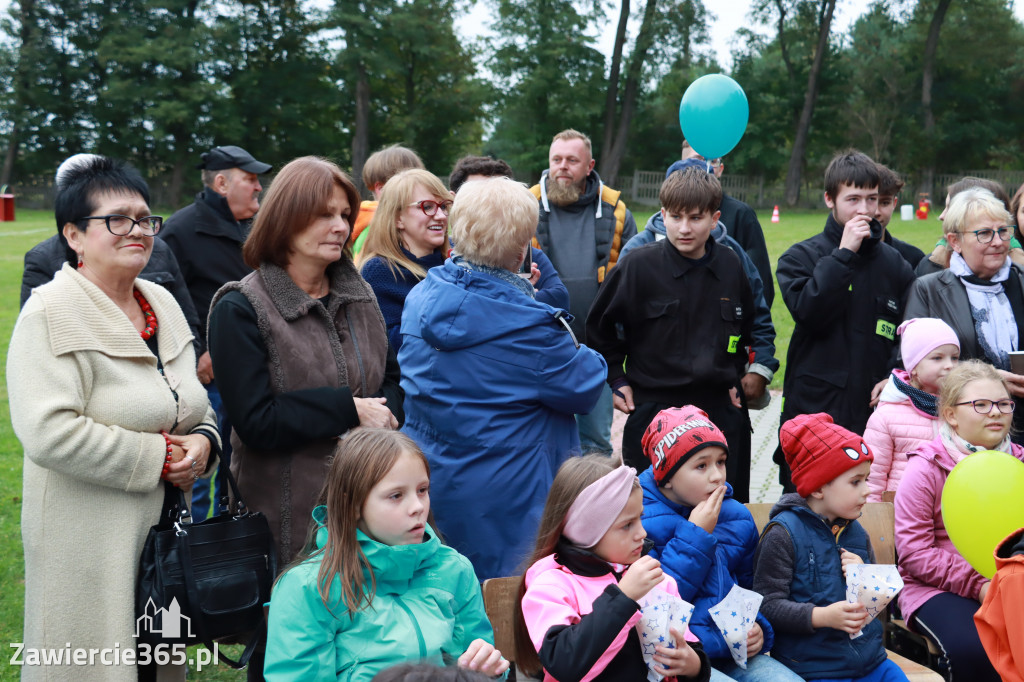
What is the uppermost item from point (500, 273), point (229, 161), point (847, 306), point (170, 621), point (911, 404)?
point (229, 161)

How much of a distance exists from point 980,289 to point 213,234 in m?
4.25

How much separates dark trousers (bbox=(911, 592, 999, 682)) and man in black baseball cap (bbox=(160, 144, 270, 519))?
3740 millimetres

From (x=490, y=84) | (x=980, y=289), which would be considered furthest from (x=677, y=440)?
(x=490, y=84)

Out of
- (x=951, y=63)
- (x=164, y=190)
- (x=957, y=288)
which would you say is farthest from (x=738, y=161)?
(x=957, y=288)

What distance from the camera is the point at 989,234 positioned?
14.6ft

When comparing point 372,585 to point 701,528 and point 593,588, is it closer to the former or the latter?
point 593,588

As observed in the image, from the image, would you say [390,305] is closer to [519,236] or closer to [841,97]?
[519,236]

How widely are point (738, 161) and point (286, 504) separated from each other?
41.5 meters

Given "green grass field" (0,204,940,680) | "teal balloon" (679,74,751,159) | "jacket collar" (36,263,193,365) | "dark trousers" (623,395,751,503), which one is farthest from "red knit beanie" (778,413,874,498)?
"teal balloon" (679,74,751,159)

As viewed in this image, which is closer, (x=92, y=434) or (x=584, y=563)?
(x=584, y=563)

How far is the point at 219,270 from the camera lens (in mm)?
5367

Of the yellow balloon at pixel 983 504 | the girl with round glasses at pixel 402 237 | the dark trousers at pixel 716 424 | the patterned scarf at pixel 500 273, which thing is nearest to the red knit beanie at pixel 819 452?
the yellow balloon at pixel 983 504

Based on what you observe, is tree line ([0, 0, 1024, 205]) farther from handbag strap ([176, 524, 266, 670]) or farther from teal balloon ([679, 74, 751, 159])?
handbag strap ([176, 524, 266, 670])

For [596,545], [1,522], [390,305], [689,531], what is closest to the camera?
[596,545]
